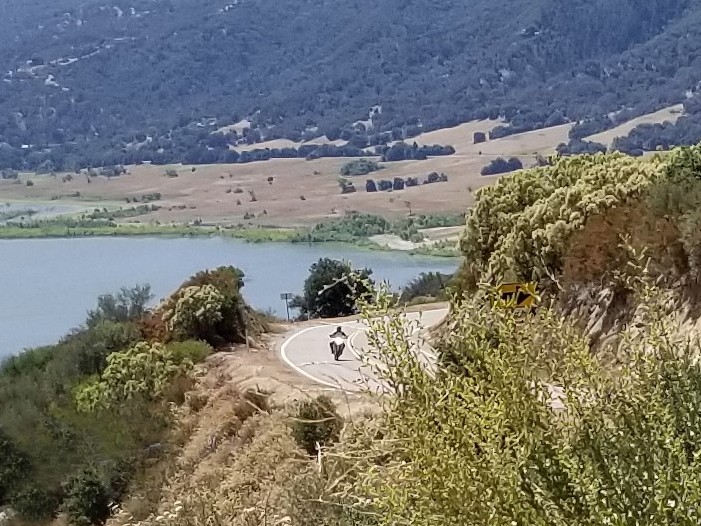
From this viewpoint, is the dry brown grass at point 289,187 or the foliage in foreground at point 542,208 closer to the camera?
the foliage in foreground at point 542,208

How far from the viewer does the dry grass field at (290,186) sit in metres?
86.1

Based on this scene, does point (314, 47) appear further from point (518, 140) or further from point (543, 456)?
point (543, 456)

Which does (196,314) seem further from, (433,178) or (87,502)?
(433,178)

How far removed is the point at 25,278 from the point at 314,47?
4279 inches

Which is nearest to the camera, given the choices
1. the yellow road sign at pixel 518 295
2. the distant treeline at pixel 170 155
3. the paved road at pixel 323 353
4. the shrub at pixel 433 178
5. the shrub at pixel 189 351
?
the yellow road sign at pixel 518 295

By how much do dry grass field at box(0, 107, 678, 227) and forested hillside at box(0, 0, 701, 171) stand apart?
548cm

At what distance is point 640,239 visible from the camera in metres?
16.0

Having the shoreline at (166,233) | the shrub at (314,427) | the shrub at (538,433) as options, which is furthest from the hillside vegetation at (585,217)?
the shoreline at (166,233)

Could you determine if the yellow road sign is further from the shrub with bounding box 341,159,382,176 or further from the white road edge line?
the shrub with bounding box 341,159,382,176

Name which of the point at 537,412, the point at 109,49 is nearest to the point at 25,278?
the point at 537,412

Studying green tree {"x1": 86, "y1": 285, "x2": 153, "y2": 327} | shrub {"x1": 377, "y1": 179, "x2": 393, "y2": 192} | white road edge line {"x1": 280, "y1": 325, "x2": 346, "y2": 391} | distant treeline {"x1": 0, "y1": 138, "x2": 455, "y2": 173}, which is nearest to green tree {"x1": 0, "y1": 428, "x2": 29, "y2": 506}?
white road edge line {"x1": 280, "y1": 325, "x2": 346, "y2": 391}

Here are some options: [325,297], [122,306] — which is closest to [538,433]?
[122,306]

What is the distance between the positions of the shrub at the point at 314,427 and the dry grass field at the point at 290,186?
5479 centimetres

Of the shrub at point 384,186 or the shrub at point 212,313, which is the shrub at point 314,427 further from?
the shrub at point 384,186
